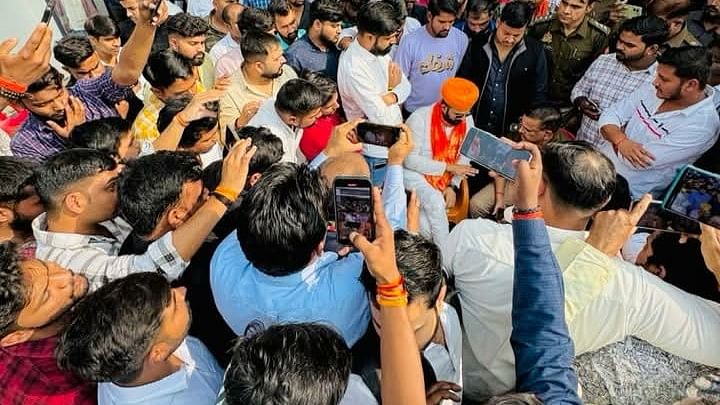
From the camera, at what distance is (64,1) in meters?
5.39

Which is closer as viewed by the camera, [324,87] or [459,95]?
[459,95]

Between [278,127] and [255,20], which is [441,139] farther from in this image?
[255,20]

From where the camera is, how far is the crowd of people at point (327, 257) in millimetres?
1329

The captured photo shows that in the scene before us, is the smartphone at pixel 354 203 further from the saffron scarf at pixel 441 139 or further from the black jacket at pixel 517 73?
the black jacket at pixel 517 73

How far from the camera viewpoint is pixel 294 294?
1560 mm

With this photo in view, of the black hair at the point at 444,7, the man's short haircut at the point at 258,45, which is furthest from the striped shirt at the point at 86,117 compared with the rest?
the black hair at the point at 444,7

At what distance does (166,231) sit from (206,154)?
96 cm

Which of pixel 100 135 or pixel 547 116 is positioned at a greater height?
pixel 100 135

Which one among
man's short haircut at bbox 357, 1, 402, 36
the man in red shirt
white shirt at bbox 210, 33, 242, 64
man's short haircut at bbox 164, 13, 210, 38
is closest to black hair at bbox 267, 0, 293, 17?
white shirt at bbox 210, 33, 242, 64

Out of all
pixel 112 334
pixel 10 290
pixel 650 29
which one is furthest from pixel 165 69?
pixel 650 29

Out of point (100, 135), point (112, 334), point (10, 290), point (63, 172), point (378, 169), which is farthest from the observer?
point (378, 169)

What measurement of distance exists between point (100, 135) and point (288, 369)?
6.31ft

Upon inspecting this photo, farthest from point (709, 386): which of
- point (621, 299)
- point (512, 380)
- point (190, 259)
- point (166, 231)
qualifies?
point (166, 231)

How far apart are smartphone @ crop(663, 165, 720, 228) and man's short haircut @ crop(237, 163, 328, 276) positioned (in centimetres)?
134
